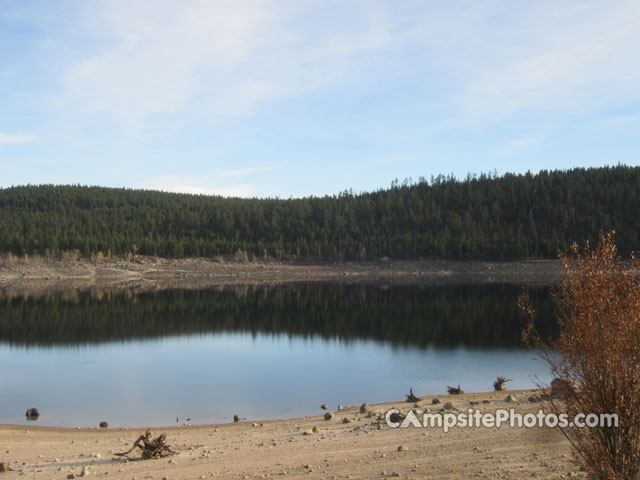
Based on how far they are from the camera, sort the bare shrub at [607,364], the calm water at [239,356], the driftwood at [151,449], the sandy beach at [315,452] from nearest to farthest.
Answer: the bare shrub at [607,364] < the sandy beach at [315,452] < the driftwood at [151,449] < the calm water at [239,356]

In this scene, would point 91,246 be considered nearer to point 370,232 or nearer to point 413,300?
point 370,232

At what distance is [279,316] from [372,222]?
214ft

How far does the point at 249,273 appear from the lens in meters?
78.6

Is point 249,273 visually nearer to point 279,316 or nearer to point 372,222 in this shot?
point 372,222

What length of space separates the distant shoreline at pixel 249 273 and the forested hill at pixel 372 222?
2.83 meters

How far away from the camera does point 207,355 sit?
23328 millimetres

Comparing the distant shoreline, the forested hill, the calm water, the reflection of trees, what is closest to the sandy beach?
the calm water

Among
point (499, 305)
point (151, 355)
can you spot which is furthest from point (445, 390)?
point (499, 305)

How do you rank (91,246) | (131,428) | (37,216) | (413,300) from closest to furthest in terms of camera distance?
(131,428)
(413,300)
(91,246)
(37,216)

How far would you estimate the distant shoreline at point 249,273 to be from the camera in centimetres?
6625

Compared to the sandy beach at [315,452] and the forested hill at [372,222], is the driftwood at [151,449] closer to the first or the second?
the sandy beach at [315,452]

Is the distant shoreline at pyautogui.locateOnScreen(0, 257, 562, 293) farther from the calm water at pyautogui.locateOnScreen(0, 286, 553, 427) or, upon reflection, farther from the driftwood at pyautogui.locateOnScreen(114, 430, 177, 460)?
the driftwood at pyautogui.locateOnScreen(114, 430, 177, 460)

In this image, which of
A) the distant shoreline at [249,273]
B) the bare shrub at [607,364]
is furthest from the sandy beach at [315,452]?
the distant shoreline at [249,273]

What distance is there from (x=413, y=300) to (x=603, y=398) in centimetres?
3910
